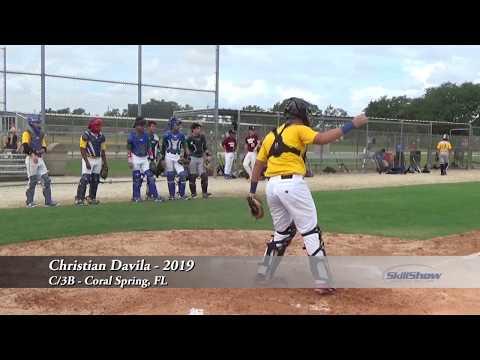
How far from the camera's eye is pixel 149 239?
321 inches

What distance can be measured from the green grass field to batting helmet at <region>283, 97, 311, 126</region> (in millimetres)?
4002

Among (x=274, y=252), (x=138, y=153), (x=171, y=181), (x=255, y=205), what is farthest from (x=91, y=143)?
(x=274, y=252)

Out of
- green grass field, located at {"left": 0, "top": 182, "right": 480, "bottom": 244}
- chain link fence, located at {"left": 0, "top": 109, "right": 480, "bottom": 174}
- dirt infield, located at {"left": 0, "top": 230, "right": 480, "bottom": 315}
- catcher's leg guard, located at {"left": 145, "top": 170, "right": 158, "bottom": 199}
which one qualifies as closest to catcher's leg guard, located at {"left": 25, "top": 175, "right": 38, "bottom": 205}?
green grass field, located at {"left": 0, "top": 182, "right": 480, "bottom": 244}

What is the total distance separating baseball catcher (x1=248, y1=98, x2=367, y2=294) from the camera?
5652mm

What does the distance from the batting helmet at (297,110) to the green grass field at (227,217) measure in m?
4.00

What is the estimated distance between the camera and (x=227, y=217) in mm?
10719

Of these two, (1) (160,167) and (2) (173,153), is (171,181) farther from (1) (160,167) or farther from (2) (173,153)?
(1) (160,167)

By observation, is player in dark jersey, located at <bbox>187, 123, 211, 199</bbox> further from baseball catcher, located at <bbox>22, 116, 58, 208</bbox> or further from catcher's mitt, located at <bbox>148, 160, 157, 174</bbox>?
baseball catcher, located at <bbox>22, 116, 58, 208</bbox>

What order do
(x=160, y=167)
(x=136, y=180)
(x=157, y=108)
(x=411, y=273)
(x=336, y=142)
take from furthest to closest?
(x=336, y=142), (x=157, y=108), (x=160, y=167), (x=136, y=180), (x=411, y=273)

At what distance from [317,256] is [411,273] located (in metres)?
1.52

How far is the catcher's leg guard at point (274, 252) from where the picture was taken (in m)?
6.01

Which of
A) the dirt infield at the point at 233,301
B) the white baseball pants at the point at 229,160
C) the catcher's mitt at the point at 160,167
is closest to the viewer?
the dirt infield at the point at 233,301

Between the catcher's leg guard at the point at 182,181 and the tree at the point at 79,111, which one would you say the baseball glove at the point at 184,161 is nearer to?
the catcher's leg guard at the point at 182,181

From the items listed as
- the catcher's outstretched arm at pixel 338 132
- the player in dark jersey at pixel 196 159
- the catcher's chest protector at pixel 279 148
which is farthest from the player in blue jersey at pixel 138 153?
the catcher's outstretched arm at pixel 338 132
